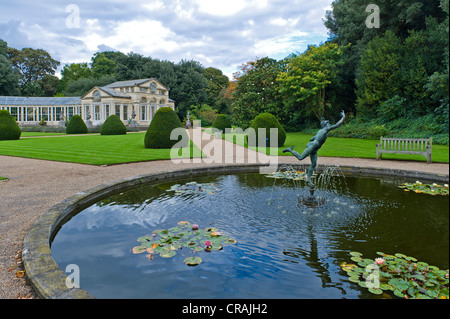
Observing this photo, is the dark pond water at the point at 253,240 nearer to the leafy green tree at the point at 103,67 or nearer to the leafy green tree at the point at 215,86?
the leafy green tree at the point at 215,86

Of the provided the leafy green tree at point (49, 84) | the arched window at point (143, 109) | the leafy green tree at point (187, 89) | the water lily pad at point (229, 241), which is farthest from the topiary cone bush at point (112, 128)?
the leafy green tree at point (49, 84)

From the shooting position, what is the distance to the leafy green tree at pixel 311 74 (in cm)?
2511

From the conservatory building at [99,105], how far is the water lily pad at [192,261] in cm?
3549

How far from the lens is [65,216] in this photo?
5012 millimetres

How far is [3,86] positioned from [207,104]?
29.0 metres

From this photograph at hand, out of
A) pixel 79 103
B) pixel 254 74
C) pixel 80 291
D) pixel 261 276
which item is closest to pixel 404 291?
pixel 261 276

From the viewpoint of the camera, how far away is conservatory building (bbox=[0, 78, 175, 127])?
37938 millimetres

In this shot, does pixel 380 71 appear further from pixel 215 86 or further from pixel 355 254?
pixel 215 86

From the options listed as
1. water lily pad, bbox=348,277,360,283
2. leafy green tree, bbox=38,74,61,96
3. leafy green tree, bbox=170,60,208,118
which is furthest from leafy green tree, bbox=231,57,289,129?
leafy green tree, bbox=38,74,61,96

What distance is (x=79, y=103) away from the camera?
4003 cm

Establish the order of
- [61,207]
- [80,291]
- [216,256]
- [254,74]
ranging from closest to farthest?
[80,291] → [216,256] → [61,207] → [254,74]

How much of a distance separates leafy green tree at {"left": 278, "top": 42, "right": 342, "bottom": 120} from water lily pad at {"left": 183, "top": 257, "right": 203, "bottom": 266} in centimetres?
2305

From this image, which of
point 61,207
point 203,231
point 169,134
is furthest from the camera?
point 169,134
